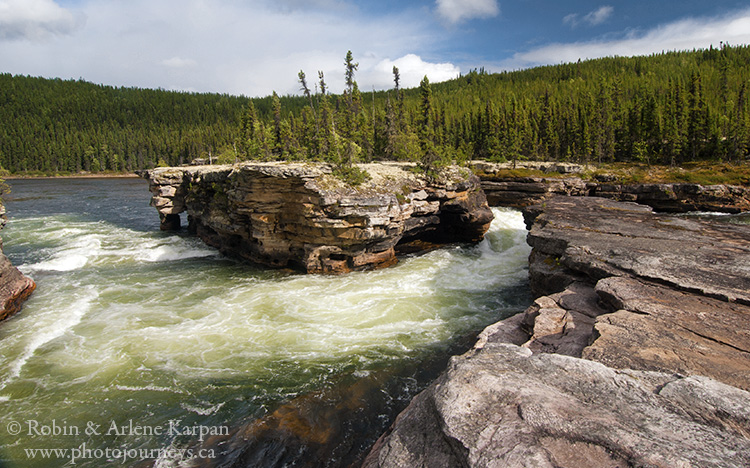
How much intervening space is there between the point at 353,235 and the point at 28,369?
15121 millimetres

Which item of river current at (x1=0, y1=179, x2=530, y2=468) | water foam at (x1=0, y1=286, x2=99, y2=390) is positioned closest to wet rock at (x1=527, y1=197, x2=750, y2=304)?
river current at (x1=0, y1=179, x2=530, y2=468)

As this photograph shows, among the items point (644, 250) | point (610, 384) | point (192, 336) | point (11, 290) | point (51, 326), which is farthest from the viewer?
point (11, 290)

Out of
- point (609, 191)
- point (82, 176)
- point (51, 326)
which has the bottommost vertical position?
point (51, 326)

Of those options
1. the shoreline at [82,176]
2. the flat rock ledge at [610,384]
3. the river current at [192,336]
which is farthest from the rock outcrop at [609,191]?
the shoreline at [82,176]

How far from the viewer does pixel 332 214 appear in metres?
21.7

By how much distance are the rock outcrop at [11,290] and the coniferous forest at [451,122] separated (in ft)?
59.4

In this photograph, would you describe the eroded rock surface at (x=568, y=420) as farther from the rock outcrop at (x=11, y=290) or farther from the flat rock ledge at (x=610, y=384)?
the rock outcrop at (x=11, y=290)

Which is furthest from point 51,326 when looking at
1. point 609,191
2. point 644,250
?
point 609,191

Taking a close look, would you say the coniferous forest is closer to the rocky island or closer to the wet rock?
the rocky island

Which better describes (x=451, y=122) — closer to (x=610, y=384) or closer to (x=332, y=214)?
(x=332, y=214)

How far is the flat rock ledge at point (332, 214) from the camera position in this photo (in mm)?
21875

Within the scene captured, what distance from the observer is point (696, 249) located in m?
13.6

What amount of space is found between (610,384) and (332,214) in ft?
58.3

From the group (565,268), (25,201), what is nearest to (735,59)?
(565,268)
